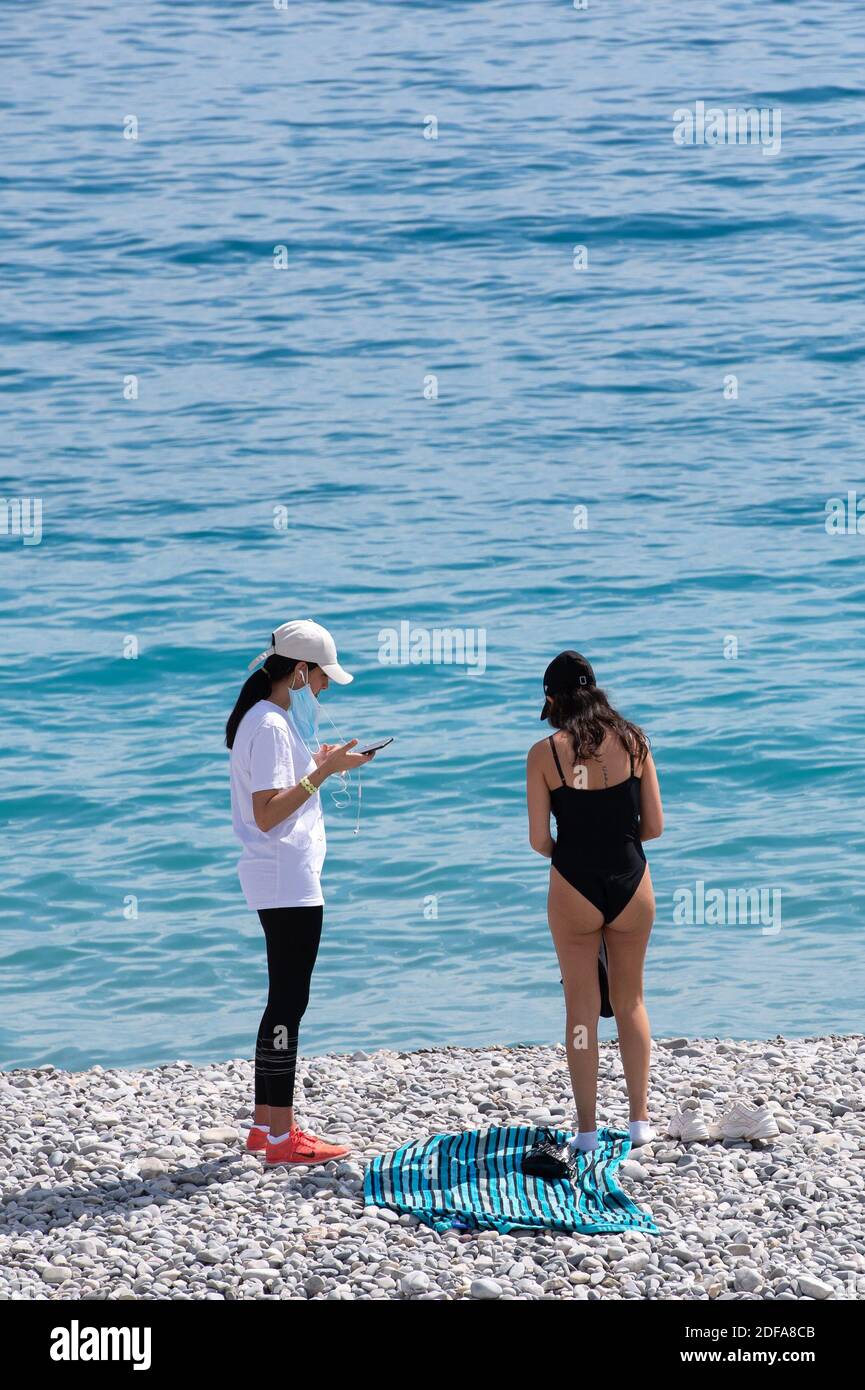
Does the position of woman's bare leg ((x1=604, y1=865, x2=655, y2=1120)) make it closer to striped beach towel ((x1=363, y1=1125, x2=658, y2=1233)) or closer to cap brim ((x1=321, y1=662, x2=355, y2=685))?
striped beach towel ((x1=363, y1=1125, x2=658, y2=1233))

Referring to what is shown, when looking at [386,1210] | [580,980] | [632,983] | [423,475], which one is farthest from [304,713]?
[423,475]

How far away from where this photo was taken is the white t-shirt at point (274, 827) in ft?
18.0

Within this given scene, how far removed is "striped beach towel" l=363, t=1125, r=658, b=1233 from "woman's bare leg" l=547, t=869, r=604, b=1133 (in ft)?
0.74

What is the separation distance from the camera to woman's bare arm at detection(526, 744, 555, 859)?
567 centimetres

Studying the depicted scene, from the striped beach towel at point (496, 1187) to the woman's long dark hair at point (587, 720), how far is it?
4.50 feet

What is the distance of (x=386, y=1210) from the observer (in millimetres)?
5316

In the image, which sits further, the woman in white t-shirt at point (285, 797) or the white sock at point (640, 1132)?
the white sock at point (640, 1132)

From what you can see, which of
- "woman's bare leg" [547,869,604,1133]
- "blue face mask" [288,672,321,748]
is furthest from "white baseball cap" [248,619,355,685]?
"woman's bare leg" [547,869,604,1133]

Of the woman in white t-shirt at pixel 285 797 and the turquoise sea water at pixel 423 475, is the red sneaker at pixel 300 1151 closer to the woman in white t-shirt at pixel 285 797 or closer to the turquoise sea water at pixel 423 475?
the woman in white t-shirt at pixel 285 797

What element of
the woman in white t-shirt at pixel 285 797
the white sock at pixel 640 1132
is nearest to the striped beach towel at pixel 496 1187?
the white sock at pixel 640 1132

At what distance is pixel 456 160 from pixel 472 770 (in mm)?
20480

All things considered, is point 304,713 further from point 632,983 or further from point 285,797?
point 632,983
